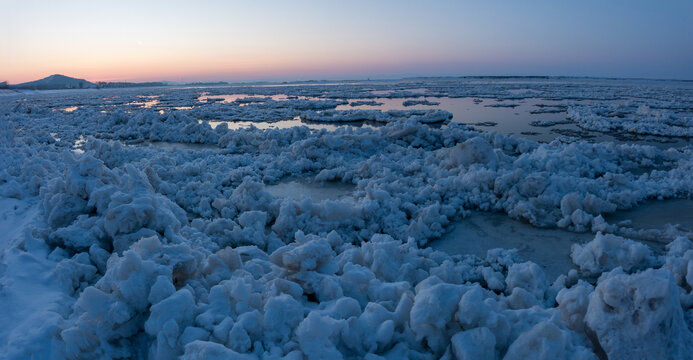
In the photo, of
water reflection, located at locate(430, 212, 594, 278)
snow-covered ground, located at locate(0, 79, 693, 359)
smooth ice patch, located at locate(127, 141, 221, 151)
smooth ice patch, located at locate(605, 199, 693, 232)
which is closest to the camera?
snow-covered ground, located at locate(0, 79, 693, 359)

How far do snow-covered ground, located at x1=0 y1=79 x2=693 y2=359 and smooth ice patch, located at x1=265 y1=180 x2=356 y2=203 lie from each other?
44 mm

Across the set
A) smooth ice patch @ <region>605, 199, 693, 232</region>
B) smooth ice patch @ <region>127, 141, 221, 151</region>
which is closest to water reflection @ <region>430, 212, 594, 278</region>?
smooth ice patch @ <region>605, 199, 693, 232</region>

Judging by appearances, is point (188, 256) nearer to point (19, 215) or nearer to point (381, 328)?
point (381, 328)

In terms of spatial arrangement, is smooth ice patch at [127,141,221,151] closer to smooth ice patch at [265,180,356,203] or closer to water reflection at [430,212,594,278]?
smooth ice patch at [265,180,356,203]

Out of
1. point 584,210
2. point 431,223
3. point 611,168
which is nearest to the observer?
point 431,223

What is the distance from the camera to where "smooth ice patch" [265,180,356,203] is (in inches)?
200

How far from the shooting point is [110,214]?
2.79m

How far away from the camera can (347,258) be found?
2713 mm

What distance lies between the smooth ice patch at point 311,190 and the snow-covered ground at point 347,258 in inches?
1.7

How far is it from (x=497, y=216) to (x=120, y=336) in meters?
3.63

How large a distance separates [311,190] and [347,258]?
108 inches

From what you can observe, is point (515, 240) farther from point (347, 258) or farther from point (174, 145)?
point (174, 145)

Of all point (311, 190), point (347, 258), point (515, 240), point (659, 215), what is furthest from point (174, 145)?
point (659, 215)

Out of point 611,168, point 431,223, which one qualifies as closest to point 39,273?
point 431,223
